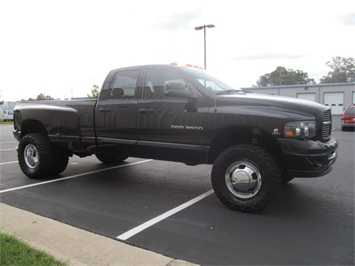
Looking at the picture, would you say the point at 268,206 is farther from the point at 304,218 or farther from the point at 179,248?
the point at 179,248

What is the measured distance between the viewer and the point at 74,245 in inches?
137

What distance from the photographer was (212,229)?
3.96m

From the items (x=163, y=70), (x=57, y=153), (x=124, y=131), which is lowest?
(x=57, y=153)

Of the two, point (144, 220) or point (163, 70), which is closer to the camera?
point (144, 220)

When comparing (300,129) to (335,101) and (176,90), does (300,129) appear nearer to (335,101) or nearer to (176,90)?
(176,90)

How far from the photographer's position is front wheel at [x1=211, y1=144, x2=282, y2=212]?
4.23m

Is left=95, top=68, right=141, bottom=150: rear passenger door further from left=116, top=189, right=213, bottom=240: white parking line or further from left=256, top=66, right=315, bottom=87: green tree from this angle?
left=256, top=66, right=315, bottom=87: green tree

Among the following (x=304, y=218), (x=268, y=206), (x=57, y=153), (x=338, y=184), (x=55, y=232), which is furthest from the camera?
(x=57, y=153)

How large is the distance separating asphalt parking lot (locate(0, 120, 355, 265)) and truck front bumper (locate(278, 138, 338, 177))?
2.00 feet

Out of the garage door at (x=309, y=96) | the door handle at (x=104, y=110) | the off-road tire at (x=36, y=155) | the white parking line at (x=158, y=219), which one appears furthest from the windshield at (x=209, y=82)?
the garage door at (x=309, y=96)

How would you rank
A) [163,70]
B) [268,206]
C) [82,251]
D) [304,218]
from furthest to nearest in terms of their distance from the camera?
[163,70], [268,206], [304,218], [82,251]

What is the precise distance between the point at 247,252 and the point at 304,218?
1245mm

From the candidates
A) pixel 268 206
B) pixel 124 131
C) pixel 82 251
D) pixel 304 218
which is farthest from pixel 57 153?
pixel 304 218

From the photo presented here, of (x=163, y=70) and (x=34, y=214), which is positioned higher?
(x=163, y=70)
